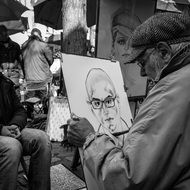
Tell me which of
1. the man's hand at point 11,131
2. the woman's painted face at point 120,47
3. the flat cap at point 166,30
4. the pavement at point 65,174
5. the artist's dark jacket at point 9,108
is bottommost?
the pavement at point 65,174

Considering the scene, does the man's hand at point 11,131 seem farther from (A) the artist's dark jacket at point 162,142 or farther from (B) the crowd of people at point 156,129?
(A) the artist's dark jacket at point 162,142

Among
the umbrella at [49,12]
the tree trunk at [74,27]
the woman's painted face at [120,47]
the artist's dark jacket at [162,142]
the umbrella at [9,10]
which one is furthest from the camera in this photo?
the umbrella at [49,12]

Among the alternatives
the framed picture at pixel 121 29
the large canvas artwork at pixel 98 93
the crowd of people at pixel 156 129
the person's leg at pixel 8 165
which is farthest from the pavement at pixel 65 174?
the crowd of people at pixel 156 129

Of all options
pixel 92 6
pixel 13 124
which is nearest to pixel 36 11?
pixel 92 6

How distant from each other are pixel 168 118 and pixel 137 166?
7.2 inches

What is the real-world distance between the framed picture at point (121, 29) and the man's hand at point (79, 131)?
1.29m

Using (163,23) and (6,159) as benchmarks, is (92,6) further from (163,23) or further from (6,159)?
(163,23)

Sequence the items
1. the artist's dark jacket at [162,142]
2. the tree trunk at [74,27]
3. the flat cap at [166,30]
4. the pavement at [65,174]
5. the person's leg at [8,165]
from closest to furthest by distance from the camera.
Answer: the artist's dark jacket at [162,142] < the flat cap at [166,30] < the person's leg at [8,165] < the pavement at [65,174] < the tree trunk at [74,27]

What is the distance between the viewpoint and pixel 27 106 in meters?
4.92

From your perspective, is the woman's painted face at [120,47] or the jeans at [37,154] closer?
the jeans at [37,154]

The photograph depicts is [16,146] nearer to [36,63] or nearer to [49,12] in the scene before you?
[36,63]

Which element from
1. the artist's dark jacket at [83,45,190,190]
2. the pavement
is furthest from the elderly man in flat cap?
the pavement

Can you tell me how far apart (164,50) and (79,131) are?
0.58m

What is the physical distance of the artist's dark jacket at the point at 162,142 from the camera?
873 millimetres
